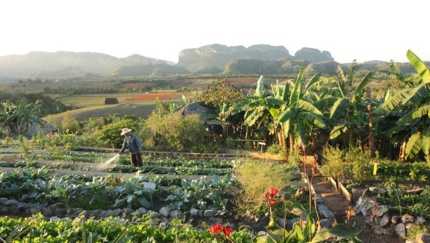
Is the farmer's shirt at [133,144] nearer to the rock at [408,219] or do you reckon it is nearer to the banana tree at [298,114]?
the banana tree at [298,114]

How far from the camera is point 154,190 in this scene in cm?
802

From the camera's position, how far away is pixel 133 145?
34.6ft

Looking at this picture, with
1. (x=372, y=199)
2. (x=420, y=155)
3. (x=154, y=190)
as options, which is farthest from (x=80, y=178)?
(x=420, y=155)

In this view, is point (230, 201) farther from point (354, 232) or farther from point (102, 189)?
point (354, 232)

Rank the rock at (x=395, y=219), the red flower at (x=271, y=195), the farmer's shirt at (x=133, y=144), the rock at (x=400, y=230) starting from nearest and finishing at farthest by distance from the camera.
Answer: the red flower at (x=271, y=195) → the rock at (x=400, y=230) → the rock at (x=395, y=219) → the farmer's shirt at (x=133, y=144)

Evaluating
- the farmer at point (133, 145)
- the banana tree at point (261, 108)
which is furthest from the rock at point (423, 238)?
the farmer at point (133, 145)

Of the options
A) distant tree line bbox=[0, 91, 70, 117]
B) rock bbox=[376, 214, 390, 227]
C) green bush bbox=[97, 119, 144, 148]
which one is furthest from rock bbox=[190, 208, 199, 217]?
distant tree line bbox=[0, 91, 70, 117]

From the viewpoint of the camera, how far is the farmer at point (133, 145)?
34.2 ft

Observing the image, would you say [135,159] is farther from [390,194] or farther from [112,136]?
[390,194]

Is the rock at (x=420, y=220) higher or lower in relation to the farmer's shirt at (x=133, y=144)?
lower

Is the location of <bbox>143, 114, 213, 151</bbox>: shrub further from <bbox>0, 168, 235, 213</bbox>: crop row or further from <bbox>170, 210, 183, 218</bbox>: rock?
<bbox>170, 210, 183, 218</bbox>: rock

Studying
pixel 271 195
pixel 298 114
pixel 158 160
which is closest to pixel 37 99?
pixel 158 160

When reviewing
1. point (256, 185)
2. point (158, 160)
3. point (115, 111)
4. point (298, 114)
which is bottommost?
point (115, 111)

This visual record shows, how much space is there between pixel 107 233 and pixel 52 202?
3320 mm
